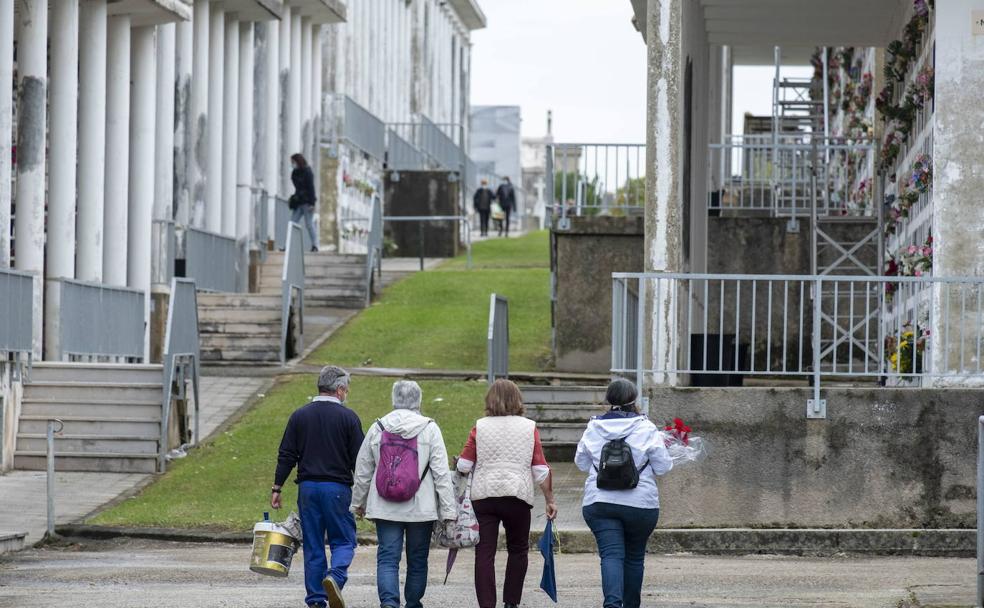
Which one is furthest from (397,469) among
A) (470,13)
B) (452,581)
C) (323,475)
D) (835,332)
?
(470,13)

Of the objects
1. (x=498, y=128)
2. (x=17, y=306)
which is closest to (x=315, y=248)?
(x=17, y=306)

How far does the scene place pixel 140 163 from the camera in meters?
25.8

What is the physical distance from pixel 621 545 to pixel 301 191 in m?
21.8

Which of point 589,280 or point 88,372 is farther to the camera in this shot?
point 589,280

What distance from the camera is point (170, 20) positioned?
2539 centimetres

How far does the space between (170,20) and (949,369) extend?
12.9 meters

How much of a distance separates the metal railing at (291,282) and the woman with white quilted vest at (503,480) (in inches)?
544

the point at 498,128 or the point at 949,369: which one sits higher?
the point at 498,128

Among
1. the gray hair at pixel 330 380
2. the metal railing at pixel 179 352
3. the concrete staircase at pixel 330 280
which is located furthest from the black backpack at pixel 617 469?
the concrete staircase at pixel 330 280

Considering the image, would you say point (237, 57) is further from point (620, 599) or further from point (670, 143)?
point (620, 599)

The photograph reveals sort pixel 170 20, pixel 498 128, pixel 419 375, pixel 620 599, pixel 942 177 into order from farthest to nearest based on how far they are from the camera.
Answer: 1. pixel 498 128
2. pixel 170 20
3. pixel 419 375
4. pixel 942 177
5. pixel 620 599

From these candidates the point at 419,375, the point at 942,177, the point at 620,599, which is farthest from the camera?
the point at 419,375

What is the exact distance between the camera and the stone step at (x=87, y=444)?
765 inches

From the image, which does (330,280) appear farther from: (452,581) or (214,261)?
(452,581)
